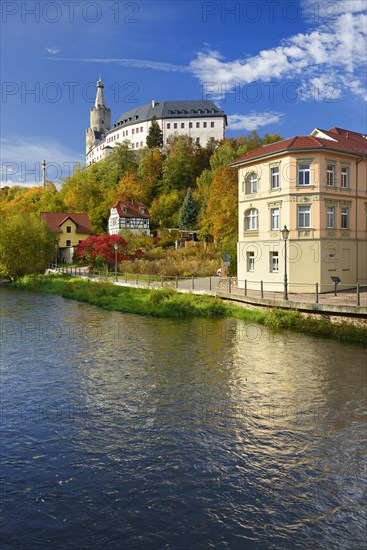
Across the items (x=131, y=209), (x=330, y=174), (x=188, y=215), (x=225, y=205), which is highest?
(x=131, y=209)

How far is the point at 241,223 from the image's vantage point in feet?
109

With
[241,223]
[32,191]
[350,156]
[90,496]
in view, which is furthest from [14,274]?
[32,191]

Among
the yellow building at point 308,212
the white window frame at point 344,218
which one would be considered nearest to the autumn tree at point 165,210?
the yellow building at point 308,212

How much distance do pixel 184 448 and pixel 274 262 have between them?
71.3 ft

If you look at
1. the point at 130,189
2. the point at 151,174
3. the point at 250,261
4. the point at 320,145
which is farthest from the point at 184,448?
the point at 151,174

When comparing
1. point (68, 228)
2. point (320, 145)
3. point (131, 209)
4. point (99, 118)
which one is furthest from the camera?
point (99, 118)

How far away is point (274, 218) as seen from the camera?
99.1 feet

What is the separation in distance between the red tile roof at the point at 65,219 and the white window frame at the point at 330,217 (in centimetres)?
5363

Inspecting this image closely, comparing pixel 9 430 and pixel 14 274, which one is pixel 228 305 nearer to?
pixel 9 430

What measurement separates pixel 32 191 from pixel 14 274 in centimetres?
6562

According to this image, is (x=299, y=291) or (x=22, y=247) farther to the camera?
(x=22, y=247)

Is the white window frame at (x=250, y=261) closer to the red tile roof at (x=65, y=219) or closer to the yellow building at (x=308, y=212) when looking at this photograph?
the yellow building at (x=308, y=212)

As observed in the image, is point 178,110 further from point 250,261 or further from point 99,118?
point 250,261

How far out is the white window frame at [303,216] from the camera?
28844mm
